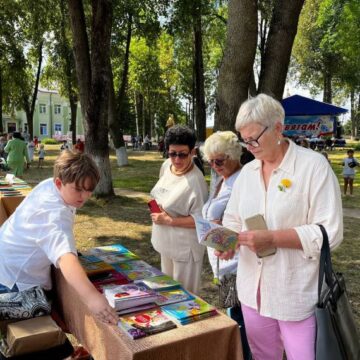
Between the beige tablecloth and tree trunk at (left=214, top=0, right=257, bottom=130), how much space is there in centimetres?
356

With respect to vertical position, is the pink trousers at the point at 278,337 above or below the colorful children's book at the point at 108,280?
below

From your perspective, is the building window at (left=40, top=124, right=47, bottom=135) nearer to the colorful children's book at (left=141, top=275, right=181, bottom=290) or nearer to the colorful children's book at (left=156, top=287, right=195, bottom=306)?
the colorful children's book at (left=141, top=275, right=181, bottom=290)

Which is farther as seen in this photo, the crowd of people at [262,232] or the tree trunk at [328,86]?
the tree trunk at [328,86]

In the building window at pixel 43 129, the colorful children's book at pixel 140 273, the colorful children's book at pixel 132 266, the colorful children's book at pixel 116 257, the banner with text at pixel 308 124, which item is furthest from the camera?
the building window at pixel 43 129

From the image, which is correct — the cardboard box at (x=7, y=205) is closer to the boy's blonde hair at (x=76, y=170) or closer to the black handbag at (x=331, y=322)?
the boy's blonde hair at (x=76, y=170)

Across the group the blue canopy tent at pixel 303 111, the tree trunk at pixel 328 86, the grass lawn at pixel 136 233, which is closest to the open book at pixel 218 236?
the grass lawn at pixel 136 233

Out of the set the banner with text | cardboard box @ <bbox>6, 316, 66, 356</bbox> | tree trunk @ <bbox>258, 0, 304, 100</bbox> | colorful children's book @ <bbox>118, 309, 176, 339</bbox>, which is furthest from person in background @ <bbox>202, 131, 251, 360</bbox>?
the banner with text

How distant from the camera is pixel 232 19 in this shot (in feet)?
16.5

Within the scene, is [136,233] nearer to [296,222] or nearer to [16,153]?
[296,222]

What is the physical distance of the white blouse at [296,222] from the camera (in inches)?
75.5

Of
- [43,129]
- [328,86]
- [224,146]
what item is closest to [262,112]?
[224,146]

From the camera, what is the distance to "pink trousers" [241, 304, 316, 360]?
2.03 meters

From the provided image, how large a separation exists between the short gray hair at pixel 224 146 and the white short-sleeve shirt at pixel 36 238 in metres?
1.04

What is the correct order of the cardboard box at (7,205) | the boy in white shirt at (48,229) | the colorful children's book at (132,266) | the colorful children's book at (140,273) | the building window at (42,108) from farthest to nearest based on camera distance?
the building window at (42,108)
the cardboard box at (7,205)
the colorful children's book at (132,266)
the colorful children's book at (140,273)
the boy in white shirt at (48,229)
